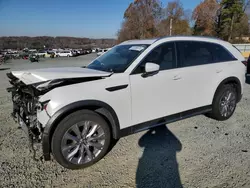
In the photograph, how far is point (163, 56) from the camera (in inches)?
122

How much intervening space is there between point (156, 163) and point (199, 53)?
2.25 metres

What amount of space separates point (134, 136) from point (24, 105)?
6.29ft

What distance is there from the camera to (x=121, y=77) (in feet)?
8.56

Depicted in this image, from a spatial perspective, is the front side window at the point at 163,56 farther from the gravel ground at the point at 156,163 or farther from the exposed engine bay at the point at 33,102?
the gravel ground at the point at 156,163

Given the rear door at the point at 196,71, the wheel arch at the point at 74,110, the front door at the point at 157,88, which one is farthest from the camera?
the rear door at the point at 196,71

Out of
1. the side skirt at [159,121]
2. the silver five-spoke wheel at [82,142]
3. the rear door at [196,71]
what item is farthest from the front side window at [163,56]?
the silver five-spoke wheel at [82,142]

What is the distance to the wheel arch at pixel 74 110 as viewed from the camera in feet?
7.22

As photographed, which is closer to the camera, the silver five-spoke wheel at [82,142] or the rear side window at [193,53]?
the silver five-spoke wheel at [82,142]

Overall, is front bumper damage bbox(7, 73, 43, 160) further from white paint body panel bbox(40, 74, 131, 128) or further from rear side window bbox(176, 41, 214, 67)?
rear side window bbox(176, 41, 214, 67)

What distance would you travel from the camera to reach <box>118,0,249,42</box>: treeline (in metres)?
40.6

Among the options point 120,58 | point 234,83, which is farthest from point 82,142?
point 234,83

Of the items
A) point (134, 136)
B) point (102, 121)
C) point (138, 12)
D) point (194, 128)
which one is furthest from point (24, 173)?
point (138, 12)

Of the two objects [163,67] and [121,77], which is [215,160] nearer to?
[163,67]

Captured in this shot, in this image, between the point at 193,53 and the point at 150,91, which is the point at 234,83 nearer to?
the point at 193,53
